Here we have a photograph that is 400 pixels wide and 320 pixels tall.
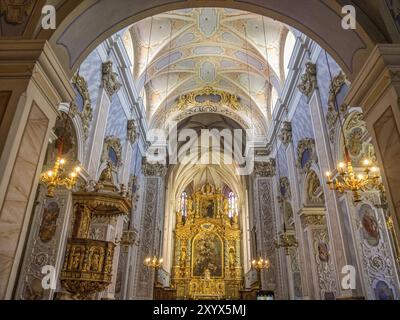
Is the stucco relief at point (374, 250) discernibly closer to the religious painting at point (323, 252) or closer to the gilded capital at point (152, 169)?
the religious painting at point (323, 252)

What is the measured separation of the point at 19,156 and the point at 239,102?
1442cm

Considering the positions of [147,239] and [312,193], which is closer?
[312,193]

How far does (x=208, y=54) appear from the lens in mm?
14648

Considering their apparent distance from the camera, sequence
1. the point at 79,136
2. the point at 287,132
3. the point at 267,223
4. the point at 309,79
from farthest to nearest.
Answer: the point at 267,223 → the point at 287,132 → the point at 309,79 → the point at 79,136

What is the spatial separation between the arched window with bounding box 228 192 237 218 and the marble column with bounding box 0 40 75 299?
25965mm

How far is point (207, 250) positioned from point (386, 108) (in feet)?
80.6

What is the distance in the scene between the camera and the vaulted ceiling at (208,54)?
1256cm

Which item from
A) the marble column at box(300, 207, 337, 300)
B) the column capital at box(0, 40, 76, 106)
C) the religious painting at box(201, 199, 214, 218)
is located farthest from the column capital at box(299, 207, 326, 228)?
the religious painting at box(201, 199, 214, 218)

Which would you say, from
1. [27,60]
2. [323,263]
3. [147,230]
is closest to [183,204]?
[147,230]

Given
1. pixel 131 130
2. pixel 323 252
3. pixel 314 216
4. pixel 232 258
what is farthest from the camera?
pixel 232 258

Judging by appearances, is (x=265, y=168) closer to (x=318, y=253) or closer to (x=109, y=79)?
(x=318, y=253)

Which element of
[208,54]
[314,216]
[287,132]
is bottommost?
[314,216]

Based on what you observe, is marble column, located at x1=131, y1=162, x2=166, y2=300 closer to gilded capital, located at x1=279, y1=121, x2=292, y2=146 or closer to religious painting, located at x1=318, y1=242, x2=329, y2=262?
gilded capital, located at x1=279, y1=121, x2=292, y2=146

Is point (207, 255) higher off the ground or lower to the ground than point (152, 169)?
lower
